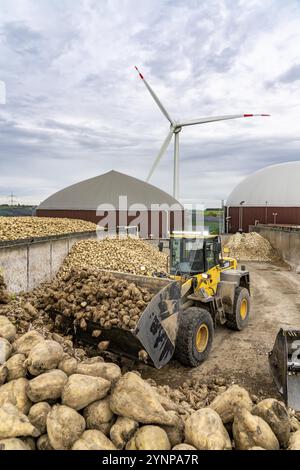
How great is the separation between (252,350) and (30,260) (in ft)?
21.7

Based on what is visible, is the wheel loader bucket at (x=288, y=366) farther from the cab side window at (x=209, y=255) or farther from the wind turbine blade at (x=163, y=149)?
the wind turbine blade at (x=163, y=149)

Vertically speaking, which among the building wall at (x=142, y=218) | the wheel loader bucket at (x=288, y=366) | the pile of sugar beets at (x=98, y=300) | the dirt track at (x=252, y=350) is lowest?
the dirt track at (x=252, y=350)

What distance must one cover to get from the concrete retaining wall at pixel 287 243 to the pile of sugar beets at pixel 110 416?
1754 cm

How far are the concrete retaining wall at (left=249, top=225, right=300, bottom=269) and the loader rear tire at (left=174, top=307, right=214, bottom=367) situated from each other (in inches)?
575

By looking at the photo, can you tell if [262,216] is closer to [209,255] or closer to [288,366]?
[209,255]

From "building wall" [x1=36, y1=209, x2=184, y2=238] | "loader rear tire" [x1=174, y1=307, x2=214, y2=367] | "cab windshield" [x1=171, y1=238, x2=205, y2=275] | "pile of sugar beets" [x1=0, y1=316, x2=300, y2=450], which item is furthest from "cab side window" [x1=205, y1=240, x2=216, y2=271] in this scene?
"building wall" [x1=36, y1=209, x2=184, y2=238]

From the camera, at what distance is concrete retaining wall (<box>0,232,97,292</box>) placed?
914 cm

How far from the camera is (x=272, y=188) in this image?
120ft

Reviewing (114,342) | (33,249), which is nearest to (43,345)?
(114,342)

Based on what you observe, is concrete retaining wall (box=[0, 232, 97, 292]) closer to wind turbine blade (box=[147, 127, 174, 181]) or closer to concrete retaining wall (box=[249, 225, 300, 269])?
concrete retaining wall (box=[249, 225, 300, 269])

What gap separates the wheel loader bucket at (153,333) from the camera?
587 centimetres

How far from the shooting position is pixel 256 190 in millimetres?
37844

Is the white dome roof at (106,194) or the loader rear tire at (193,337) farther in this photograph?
the white dome roof at (106,194)

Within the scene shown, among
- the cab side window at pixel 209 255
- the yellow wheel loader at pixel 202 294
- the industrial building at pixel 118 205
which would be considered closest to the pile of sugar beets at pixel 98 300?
the yellow wheel loader at pixel 202 294
